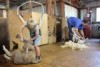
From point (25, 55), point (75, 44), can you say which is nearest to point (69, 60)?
point (25, 55)

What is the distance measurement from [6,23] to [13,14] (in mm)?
348

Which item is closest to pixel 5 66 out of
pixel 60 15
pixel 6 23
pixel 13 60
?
pixel 13 60

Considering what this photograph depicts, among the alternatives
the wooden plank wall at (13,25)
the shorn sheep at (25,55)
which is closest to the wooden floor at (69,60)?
the shorn sheep at (25,55)

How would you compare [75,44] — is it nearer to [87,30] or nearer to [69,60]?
[69,60]

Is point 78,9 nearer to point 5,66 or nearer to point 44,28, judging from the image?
point 44,28

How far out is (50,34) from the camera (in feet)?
20.5

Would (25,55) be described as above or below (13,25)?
below

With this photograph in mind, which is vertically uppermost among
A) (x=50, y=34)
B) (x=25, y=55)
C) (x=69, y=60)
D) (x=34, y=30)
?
(x=34, y=30)

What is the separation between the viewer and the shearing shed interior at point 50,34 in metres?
2.99

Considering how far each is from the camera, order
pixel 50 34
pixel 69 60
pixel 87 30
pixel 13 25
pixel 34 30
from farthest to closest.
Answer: pixel 87 30
pixel 50 34
pixel 13 25
pixel 69 60
pixel 34 30

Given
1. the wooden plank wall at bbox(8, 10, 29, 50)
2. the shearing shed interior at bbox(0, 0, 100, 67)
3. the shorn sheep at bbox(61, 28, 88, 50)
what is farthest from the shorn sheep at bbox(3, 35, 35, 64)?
the shorn sheep at bbox(61, 28, 88, 50)

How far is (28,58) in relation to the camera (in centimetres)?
297

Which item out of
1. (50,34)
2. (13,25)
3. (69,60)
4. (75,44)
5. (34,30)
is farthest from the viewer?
(50,34)

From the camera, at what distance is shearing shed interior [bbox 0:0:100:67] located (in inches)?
118
